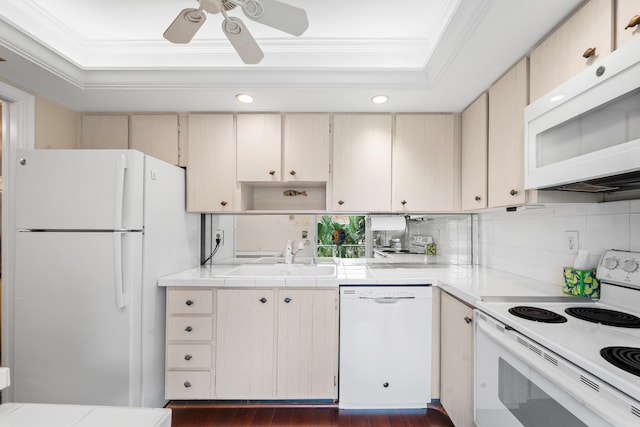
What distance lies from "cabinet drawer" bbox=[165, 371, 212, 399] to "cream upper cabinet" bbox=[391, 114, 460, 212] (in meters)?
1.79

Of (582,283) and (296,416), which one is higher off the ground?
(582,283)

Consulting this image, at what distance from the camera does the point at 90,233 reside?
172 centimetres

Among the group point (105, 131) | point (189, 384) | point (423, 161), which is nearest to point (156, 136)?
point (105, 131)

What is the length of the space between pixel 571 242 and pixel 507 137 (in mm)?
662

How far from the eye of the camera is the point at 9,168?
1.90 metres

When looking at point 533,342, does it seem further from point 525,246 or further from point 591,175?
point 525,246

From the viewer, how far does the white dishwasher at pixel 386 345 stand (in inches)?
77.7

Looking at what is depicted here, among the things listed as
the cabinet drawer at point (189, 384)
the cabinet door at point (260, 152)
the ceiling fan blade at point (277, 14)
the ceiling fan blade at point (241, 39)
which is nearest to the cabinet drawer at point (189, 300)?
the cabinet drawer at point (189, 384)

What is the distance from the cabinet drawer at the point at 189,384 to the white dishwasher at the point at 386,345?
2.92 ft

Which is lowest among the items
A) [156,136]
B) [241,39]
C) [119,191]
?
[119,191]

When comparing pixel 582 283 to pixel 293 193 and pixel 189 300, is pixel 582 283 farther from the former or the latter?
pixel 189 300

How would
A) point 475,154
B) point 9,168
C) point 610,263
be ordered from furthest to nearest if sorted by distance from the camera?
point 475,154, point 9,168, point 610,263

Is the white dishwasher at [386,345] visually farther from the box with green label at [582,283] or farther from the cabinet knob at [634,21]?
the cabinet knob at [634,21]

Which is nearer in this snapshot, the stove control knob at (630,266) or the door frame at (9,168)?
the stove control knob at (630,266)
